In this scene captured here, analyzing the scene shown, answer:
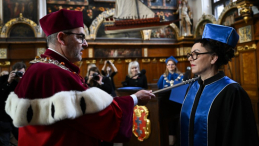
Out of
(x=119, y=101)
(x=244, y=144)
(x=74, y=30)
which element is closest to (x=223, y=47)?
(x=244, y=144)

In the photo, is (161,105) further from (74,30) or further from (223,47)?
(74,30)

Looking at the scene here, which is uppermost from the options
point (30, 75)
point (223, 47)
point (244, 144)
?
point (223, 47)

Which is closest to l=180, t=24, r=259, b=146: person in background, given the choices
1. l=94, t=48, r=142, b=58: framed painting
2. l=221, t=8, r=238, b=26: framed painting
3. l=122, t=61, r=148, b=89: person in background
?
l=122, t=61, r=148, b=89: person in background

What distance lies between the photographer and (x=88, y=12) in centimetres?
1188

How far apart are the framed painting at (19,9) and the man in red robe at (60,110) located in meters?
10.8

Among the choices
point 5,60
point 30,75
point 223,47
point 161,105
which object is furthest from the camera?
point 5,60

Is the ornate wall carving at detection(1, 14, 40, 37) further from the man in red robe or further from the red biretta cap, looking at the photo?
the man in red robe

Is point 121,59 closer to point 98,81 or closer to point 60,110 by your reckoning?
point 98,81

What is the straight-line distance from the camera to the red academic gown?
56.4 inches

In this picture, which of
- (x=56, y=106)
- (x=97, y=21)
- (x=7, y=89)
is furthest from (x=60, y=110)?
(x=97, y=21)

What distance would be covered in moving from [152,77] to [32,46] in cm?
661

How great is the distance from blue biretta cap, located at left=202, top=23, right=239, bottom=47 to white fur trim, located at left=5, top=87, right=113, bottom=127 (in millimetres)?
1166

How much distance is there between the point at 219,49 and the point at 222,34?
0.13 m

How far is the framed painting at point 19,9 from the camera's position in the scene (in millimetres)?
10859
